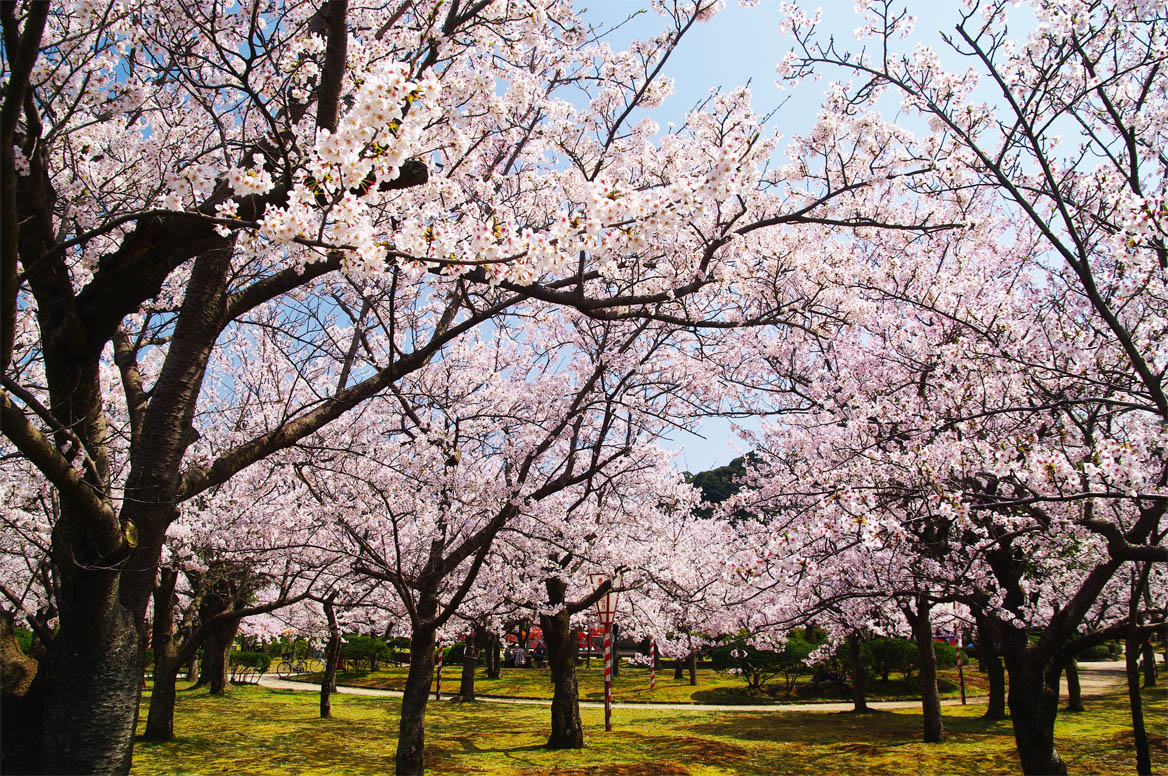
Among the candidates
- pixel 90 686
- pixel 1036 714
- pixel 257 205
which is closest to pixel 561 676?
pixel 1036 714

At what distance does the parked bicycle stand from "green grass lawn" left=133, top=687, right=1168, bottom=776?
54.6 ft

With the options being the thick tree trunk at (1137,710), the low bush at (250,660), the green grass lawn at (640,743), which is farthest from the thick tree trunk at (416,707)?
the low bush at (250,660)

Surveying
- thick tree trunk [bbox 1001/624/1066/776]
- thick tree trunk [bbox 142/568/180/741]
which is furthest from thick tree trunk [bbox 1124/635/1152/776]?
thick tree trunk [bbox 142/568/180/741]

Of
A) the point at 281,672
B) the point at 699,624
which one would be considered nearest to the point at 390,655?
the point at 281,672

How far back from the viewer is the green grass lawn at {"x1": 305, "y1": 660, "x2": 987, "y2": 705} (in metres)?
19.1

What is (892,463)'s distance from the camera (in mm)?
6082

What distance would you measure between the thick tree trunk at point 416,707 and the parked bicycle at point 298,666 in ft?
86.3

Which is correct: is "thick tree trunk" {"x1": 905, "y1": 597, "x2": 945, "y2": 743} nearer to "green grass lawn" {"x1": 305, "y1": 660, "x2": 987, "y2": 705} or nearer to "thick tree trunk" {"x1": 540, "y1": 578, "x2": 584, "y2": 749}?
"thick tree trunk" {"x1": 540, "y1": 578, "x2": 584, "y2": 749}

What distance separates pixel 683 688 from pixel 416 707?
15.8 m

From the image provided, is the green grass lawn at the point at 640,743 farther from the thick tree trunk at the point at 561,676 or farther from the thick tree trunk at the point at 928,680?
the thick tree trunk at the point at 561,676

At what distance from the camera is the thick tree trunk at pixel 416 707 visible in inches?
289

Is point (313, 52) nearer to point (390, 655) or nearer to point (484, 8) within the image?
point (484, 8)

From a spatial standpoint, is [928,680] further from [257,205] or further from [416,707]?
[257,205]

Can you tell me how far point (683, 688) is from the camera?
69.8ft
